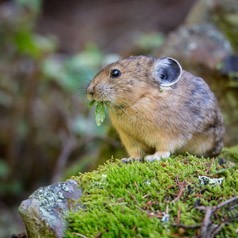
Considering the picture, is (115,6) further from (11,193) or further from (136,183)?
(136,183)

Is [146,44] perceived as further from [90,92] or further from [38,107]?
[90,92]

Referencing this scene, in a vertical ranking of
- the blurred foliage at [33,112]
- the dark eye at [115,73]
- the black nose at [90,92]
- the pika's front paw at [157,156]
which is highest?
the blurred foliage at [33,112]

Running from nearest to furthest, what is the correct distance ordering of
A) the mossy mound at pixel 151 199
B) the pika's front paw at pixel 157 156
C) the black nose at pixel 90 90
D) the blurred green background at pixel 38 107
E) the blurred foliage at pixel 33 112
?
the mossy mound at pixel 151 199, the pika's front paw at pixel 157 156, the black nose at pixel 90 90, the blurred green background at pixel 38 107, the blurred foliage at pixel 33 112

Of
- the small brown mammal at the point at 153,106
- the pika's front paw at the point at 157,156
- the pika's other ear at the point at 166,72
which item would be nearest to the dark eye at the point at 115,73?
the small brown mammal at the point at 153,106

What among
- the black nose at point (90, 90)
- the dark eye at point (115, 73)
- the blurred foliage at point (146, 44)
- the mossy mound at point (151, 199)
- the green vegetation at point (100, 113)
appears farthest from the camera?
the blurred foliage at point (146, 44)

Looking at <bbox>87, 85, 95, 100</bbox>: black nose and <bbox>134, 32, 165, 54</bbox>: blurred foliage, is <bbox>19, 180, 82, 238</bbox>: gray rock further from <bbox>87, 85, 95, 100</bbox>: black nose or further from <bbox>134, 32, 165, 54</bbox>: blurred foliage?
<bbox>134, 32, 165, 54</bbox>: blurred foliage

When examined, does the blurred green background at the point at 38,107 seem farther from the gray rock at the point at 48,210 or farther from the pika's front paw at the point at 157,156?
the gray rock at the point at 48,210

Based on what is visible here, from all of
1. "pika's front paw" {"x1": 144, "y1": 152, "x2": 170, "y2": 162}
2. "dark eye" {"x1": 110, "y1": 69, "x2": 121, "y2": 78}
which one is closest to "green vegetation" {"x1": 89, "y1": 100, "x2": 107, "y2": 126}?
"dark eye" {"x1": 110, "y1": 69, "x2": 121, "y2": 78}
